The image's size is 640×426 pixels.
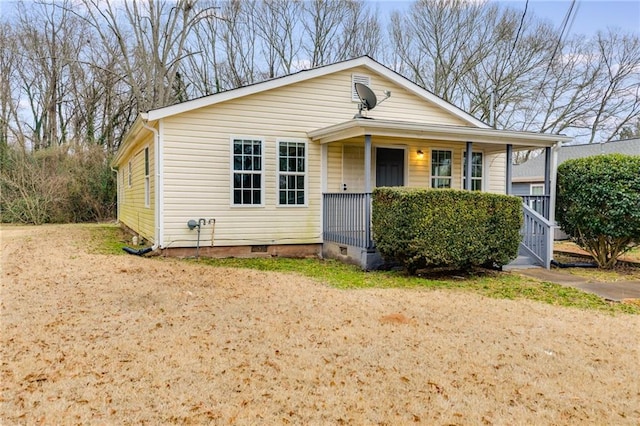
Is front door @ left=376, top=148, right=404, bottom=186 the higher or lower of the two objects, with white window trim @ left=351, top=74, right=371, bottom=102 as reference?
lower

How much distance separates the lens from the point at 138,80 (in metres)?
23.8

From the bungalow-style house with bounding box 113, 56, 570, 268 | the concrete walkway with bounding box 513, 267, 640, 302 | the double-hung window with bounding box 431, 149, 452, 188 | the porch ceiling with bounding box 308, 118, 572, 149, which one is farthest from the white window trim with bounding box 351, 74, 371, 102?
the concrete walkway with bounding box 513, 267, 640, 302

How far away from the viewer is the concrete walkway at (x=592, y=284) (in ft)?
21.5

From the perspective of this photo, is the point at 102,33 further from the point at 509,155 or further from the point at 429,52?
the point at 509,155

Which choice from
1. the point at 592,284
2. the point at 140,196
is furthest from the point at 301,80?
the point at 592,284

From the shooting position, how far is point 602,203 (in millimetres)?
8758

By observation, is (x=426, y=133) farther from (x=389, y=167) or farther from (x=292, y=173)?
(x=292, y=173)

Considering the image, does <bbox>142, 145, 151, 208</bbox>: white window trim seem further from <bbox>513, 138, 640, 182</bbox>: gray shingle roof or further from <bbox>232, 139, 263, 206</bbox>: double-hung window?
<bbox>513, 138, 640, 182</bbox>: gray shingle roof

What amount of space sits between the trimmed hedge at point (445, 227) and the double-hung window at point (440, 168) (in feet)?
11.4

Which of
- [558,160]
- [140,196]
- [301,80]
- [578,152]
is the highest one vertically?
[301,80]

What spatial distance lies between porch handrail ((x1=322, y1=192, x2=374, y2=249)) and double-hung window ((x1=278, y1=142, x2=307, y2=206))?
601 mm

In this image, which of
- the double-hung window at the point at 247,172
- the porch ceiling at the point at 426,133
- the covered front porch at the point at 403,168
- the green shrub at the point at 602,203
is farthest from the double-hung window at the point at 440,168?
the double-hung window at the point at 247,172

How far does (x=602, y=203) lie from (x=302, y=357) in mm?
7617

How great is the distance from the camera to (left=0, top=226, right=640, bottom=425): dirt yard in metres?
2.94
